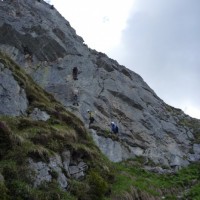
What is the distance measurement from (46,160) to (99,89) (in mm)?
33481

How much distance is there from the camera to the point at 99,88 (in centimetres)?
5709

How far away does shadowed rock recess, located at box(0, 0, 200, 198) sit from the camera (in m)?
47.6

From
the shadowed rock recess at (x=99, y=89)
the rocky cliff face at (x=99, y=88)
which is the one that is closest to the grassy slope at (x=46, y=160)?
the shadowed rock recess at (x=99, y=89)

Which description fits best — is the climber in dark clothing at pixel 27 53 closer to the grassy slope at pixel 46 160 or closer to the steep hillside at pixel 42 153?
the grassy slope at pixel 46 160

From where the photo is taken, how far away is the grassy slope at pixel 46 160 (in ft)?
70.2

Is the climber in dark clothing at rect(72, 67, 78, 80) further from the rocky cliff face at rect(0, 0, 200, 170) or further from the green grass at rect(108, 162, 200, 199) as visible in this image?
the green grass at rect(108, 162, 200, 199)

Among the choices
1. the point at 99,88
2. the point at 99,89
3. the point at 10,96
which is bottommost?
the point at 10,96

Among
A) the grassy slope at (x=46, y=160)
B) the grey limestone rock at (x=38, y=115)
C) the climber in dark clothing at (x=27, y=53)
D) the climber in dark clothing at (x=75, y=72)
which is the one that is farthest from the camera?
the climber in dark clothing at (x=27, y=53)

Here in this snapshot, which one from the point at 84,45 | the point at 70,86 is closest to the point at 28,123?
the point at 70,86

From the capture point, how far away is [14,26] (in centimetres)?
5909

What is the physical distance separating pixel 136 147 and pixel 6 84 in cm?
1965

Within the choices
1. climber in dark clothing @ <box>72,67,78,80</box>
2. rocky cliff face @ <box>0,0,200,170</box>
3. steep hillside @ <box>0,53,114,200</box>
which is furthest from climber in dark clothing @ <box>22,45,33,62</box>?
steep hillside @ <box>0,53,114,200</box>

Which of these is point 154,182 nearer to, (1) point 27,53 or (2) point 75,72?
(2) point 75,72

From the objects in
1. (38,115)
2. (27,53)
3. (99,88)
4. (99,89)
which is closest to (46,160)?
(38,115)
